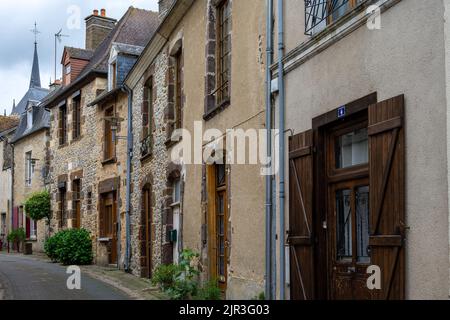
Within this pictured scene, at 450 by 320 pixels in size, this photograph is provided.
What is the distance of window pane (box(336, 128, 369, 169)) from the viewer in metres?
6.14

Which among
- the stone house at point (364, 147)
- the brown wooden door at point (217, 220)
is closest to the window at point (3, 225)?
the brown wooden door at point (217, 220)

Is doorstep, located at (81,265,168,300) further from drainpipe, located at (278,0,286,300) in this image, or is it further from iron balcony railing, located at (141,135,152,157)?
drainpipe, located at (278,0,286,300)

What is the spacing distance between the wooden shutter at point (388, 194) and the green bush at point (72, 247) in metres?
13.5

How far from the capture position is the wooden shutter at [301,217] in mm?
6723

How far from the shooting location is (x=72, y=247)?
17672 millimetres

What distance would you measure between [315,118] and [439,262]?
2.46 metres

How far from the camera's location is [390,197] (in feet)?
17.3

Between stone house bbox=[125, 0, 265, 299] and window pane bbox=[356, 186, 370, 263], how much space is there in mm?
1955

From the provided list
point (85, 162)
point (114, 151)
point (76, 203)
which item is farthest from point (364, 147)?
point (76, 203)

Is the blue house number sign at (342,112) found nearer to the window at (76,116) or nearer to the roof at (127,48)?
the roof at (127,48)

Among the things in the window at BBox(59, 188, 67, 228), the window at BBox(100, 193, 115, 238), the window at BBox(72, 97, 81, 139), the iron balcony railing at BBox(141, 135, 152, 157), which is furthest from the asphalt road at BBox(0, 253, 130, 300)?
the window at BBox(72, 97, 81, 139)
